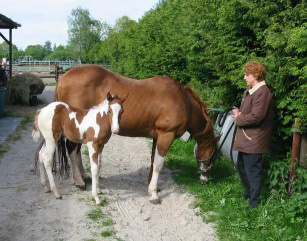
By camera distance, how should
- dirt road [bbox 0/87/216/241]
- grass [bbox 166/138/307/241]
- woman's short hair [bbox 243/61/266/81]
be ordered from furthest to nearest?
1. woman's short hair [bbox 243/61/266/81]
2. dirt road [bbox 0/87/216/241]
3. grass [bbox 166/138/307/241]

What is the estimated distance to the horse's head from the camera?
20.2 ft

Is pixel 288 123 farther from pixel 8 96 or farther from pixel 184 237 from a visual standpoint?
pixel 8 96

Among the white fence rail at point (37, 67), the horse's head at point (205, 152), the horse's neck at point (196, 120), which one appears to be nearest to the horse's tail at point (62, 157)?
the horse's neck at point (196, 120)

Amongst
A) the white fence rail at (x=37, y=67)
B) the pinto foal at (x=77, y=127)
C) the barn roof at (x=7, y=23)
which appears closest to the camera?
the pinto foal at (x=77, y=127)

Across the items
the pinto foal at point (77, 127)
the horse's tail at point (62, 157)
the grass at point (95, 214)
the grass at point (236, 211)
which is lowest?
the grass at point (95, 214)

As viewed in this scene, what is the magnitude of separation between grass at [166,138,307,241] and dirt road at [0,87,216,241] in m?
0.18

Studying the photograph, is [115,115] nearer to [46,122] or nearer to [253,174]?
[46,122]

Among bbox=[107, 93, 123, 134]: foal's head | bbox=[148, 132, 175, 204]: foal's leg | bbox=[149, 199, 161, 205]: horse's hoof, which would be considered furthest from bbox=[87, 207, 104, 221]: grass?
bbox=[107, 93, 123, 134]: foal's head

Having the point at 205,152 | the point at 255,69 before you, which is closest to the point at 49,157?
the point at 205,152

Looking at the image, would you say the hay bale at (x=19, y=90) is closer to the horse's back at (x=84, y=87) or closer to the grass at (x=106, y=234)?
the horse's back at (x=84, y=87)

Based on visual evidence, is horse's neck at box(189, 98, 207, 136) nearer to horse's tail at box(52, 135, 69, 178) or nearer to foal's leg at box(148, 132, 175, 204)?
foal's leg at box(148, 132, 175, 204)

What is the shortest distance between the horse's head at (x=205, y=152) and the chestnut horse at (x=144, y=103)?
0.30 m

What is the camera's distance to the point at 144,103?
581cm

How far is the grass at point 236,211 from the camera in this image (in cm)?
429
